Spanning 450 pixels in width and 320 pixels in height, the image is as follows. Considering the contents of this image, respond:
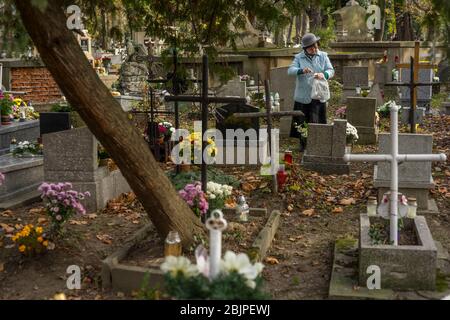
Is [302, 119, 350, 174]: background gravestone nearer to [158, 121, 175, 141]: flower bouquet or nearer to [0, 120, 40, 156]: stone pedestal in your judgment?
[158, 121, 175, 141]: flower bouquet

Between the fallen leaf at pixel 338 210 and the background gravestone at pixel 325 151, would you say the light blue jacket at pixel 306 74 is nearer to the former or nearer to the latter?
the background gravestone at pixel 325 151

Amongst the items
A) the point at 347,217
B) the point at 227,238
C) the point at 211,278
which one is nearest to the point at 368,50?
the point at 347,217

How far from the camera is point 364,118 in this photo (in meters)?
12.0

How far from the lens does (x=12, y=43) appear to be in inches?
235

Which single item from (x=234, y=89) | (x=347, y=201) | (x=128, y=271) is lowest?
(x=128, y=271)

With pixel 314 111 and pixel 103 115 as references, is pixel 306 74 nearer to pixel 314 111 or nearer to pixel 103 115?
pixel 314 111

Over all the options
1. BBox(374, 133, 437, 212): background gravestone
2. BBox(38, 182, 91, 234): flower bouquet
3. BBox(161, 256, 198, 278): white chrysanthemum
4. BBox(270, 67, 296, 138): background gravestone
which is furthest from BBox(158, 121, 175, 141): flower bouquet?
BBox(161, 256, 198, 278): white chrysanthemum

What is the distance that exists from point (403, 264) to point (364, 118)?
696 centimetres

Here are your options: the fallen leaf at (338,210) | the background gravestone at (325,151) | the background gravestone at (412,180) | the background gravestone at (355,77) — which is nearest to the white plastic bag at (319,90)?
the background gravestone at (325,151)

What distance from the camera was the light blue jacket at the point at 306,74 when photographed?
1097 cm

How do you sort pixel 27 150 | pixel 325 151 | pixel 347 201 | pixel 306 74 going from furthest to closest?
pixel 306 74 → pixel 325 151 → pixel 27 150 → pixel 347 201

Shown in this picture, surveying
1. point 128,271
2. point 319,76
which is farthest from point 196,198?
point 319,76

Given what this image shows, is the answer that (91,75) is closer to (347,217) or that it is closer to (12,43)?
(12,43)

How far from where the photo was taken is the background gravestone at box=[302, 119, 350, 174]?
→ 9680mm
